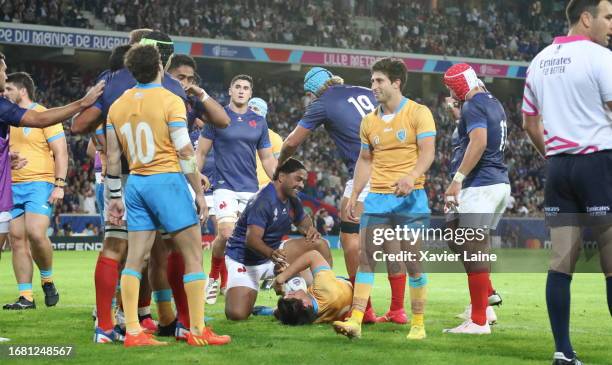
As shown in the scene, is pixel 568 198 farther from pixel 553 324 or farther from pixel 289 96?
pixel 289 96

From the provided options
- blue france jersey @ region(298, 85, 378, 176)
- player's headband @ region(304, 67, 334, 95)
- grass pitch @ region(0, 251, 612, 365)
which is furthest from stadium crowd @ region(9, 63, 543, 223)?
blue france jersey @ region(298, 85, 378, 176)

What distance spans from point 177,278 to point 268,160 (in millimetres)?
4122

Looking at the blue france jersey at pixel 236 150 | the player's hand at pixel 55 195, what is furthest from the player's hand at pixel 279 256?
the player's hand at pixel 55 195

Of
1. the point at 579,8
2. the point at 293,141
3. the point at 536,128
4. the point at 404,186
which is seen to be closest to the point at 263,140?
the point at 293,141

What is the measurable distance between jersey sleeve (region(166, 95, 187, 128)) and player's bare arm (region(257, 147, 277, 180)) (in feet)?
14.8

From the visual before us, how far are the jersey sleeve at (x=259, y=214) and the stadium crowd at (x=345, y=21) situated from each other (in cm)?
2432

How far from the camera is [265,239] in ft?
30.3

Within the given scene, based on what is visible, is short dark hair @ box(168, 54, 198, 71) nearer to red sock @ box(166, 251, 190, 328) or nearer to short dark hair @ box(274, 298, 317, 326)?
red sock @ box(166, 251, 190, 328)

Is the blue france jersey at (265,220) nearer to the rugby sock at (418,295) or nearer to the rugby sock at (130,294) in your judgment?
the rugby sock at (418,295)

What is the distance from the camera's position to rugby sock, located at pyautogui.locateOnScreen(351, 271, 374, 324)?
7.22 m

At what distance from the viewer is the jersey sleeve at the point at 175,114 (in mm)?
6652

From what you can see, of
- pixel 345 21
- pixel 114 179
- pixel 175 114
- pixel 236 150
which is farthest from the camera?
pixel 345 21

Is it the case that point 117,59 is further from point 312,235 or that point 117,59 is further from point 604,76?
point 604,76

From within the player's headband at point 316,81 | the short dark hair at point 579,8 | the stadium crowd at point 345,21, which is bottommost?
the player's headband at point 316,81
